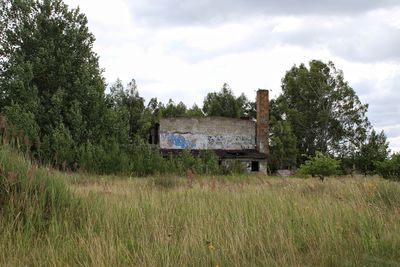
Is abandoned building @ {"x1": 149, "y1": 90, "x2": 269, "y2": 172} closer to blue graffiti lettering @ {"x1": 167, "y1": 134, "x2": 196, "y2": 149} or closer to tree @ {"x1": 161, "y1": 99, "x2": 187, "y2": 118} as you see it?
blue graffiti lettering @ {"x1": 167, "y1": 134, "x2": 196, "y2": 149}

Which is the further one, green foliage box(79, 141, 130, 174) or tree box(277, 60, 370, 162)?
tree box(277, 60, 370, 162)

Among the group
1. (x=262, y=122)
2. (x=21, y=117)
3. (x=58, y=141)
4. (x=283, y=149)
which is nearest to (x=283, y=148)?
(x=283, y=149)

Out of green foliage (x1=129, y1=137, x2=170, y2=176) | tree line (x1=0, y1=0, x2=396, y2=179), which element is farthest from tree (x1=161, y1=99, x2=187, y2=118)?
green foliage (x1=129, y1=137, x2=170, y2=176)

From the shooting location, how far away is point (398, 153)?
24547mm

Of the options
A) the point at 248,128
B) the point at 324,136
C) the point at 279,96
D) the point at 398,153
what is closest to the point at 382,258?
the point at 398,153

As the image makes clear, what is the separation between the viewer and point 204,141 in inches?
1688

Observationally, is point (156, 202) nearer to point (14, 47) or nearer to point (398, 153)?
point (398, 153)

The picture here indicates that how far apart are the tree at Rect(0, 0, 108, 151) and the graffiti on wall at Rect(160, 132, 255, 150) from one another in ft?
41.3

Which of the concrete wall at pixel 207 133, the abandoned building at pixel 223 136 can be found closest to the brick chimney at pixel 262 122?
the abandoned building at pixel 223 136

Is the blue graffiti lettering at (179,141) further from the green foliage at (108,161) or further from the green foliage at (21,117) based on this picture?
the green foliage at (108,161)

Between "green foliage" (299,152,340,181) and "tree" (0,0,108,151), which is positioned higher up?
"tree" (0,0,108,151)

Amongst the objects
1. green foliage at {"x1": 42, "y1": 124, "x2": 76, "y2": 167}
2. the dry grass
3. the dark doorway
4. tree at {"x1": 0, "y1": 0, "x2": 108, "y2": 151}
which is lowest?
the dry grass

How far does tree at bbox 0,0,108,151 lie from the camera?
27531mm

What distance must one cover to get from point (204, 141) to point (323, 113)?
1891cm
